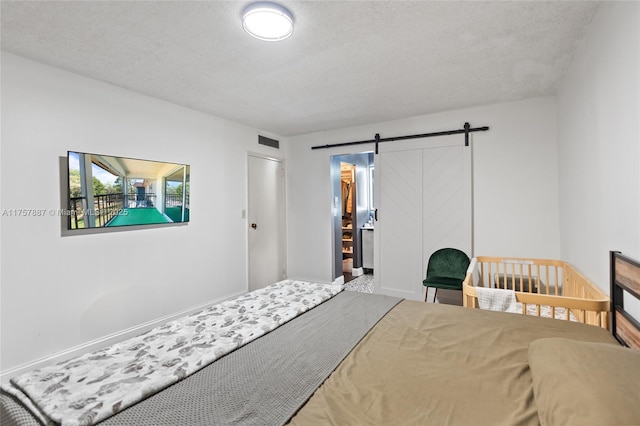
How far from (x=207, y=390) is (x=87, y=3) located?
219 cm

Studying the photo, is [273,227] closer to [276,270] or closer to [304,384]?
[276,270]

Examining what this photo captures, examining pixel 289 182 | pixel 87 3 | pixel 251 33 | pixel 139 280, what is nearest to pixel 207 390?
pixel 251 33

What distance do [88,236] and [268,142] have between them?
273cm

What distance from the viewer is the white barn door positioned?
3.73 m

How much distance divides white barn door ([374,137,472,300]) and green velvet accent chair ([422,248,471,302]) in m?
0.20

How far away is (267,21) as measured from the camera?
1826mm

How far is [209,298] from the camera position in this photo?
3.77m

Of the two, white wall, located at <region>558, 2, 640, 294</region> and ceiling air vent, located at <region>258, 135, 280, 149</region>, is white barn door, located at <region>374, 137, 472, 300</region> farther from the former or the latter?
ceiling air vent, located at <region>258, 135, 280, 149</region>

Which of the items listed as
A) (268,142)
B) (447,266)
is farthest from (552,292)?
(268,142)

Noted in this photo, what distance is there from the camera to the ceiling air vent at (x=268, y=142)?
15.0 ft

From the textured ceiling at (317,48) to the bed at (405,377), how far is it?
1.63 meters

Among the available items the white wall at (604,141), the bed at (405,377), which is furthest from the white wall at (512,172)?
the bed at (405,377)

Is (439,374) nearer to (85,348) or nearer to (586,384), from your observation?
(586,384)

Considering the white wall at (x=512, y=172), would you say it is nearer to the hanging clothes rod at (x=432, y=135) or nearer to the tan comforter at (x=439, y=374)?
the hanging clothes rod at (x=432, y=135)
